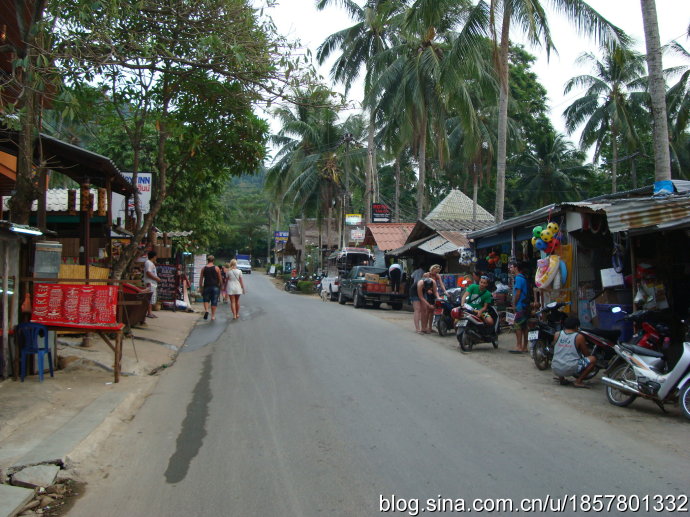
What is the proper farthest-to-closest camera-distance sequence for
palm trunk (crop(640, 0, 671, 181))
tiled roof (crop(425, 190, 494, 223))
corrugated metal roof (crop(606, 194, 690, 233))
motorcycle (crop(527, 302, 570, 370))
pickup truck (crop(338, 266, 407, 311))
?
tiled roof (crop(425, 190, 494, 223)), pickup truck (crop(338, 266, 407, 311)), palm trunk (crop(640, 0, 671, 181)), motorcycle (crop(527, 302, 570, 370)), corrugated metal roof (crop(606, 194, 690, 233))

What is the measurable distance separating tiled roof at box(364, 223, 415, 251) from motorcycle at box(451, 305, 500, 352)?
633 inches

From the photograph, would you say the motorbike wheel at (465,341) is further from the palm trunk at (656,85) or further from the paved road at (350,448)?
the palm trunk at (656,85)

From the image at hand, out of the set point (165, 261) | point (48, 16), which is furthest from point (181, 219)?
point (48, 16)

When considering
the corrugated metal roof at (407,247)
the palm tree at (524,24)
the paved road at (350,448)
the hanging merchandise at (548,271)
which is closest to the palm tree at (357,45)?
the corrugated metal roof at (407,247)

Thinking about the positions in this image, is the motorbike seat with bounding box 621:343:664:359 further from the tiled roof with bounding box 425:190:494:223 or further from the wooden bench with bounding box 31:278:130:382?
the tiled roof with bounding box 425:190:494:223

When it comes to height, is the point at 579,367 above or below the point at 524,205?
below

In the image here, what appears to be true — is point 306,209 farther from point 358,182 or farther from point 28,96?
point 28,96

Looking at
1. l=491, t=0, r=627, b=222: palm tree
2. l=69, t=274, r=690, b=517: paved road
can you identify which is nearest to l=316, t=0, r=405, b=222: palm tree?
l=491, t=0, r=627, b=222: palm tree

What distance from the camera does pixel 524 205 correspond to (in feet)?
155

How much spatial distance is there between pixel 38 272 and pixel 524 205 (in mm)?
42492

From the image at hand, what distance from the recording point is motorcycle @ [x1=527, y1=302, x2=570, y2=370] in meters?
10.5

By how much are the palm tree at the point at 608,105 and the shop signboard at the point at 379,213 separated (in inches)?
562

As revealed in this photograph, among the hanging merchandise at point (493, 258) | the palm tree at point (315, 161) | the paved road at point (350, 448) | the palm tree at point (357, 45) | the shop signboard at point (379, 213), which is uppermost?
the palm tree at point (357, 45)

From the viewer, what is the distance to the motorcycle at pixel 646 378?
712cm
